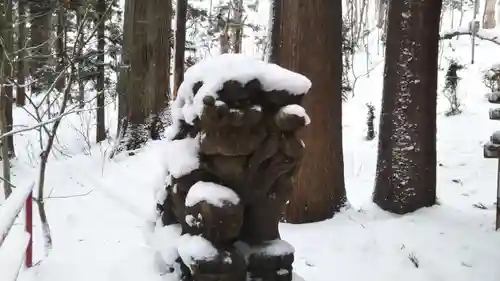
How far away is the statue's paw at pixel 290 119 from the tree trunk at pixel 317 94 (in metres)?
2.64

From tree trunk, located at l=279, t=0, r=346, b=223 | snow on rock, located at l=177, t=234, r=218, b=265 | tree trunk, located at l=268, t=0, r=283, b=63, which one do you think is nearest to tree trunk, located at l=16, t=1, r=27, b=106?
tree trunk, located at l=268, t=0, r=283, b=63

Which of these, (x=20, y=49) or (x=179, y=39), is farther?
(x=179, y=39)

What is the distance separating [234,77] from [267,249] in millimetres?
840

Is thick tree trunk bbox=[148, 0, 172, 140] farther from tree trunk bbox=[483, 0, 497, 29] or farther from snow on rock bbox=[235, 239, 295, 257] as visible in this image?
tree trunk bbox=[483, 0, 497, 29]

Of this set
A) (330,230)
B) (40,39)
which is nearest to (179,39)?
(40,39)

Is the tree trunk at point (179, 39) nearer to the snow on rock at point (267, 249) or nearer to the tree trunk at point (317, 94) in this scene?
the tree trunk at point (317, 94)

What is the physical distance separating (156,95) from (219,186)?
6529mm

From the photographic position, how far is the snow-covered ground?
13.9 feet

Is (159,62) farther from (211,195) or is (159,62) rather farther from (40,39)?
(40,39)

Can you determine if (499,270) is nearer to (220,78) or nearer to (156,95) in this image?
(220,78)

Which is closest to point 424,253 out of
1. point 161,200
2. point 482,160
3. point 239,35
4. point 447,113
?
point 161,200

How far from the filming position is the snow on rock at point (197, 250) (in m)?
2.69

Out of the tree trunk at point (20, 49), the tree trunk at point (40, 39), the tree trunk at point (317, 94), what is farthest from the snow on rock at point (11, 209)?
the tree trunk at point (40, 39)

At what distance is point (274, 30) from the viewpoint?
5.96 meters
